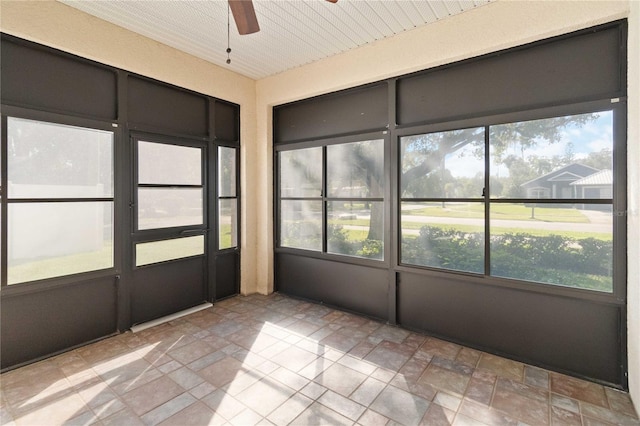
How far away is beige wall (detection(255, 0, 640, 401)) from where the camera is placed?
7.21 feet

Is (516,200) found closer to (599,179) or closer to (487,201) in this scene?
(487,201)

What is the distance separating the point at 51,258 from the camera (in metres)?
2.84

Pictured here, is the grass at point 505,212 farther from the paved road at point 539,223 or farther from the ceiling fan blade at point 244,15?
the ceiling fan blade at point 244,15

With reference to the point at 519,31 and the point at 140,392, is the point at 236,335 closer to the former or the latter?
the point at 140,392

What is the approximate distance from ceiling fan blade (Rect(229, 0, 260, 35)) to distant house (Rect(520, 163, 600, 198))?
2574mm

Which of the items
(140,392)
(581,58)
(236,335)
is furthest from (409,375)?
(581,58)

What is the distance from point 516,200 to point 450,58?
4.86ft

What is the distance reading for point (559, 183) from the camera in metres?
2.59

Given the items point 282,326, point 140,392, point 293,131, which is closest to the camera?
point 140,392

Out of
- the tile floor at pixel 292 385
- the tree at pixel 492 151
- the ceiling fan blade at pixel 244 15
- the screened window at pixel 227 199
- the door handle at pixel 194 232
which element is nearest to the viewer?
the ceiling fan blade at pixel 244 15

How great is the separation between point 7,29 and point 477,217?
14.2 ft

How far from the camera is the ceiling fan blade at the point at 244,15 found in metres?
1.83

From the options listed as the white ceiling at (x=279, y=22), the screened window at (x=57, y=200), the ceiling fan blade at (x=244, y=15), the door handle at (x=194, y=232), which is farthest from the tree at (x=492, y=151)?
the screened window at (x=57, y=200)

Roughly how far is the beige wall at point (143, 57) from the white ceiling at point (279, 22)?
0.11m
